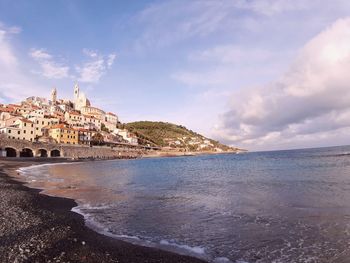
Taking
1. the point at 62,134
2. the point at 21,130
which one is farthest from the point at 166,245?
the point at 62,134

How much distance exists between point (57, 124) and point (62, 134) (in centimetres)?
873

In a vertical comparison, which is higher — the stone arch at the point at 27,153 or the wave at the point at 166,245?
the stone arch at the point at 27,153

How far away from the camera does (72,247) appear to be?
9742 mm

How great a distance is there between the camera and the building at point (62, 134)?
118m

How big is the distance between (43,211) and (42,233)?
17.3ft

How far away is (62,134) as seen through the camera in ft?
391

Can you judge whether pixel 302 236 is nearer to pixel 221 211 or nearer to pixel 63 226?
pixel 221 211

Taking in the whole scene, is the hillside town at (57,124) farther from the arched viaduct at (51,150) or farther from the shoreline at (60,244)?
the shoreline at (60,244)

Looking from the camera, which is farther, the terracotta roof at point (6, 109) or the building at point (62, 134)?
the terracotta roof at point (6, 109)

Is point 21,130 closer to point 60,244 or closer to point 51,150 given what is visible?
point 51,150

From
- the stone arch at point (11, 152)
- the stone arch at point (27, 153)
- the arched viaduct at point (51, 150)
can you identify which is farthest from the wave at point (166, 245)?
the stone arch at point (27, 153)

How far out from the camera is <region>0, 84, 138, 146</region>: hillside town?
109m

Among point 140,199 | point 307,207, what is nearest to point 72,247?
point 140,199

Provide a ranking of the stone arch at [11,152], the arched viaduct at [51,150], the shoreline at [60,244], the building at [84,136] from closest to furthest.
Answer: the shoreline at [60,244], the arched viaduct at [51,150], the stone arch at [11,152], the building at [84,136]
